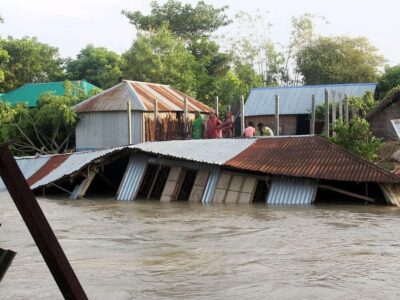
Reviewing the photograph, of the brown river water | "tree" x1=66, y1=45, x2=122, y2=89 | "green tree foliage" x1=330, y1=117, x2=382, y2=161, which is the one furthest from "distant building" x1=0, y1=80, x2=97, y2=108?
"green tree foliage" x1=330, y1=117, x2=382, y2=161

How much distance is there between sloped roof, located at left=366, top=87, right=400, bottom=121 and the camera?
73.2ft

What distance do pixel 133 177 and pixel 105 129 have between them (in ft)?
31.2

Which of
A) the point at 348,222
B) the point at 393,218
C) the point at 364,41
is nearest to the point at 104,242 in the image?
the point at 348,222

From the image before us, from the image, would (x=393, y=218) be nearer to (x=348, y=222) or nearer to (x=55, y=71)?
(x=348, y=222)

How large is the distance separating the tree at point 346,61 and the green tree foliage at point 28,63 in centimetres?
2002

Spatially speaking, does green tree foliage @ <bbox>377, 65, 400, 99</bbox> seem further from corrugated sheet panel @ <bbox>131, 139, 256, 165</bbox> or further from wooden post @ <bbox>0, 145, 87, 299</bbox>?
wooden post @ <bbox>0, 145, 87, 299</bbox>

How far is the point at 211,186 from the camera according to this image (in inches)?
631

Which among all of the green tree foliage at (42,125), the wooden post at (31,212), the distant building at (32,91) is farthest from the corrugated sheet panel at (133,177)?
the distant building at (32,91)

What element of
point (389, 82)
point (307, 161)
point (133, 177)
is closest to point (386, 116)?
point (307, 161)

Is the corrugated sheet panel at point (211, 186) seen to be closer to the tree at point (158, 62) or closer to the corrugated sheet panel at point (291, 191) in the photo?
the corrugated sheet panel at point (291, 191)

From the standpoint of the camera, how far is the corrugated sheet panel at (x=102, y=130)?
26.1m

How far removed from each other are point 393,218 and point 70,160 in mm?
10537

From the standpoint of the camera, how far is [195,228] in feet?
38.5

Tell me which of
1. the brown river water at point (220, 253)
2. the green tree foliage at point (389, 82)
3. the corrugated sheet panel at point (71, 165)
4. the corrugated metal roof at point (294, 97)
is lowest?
the brown river water at point (220, 253)
